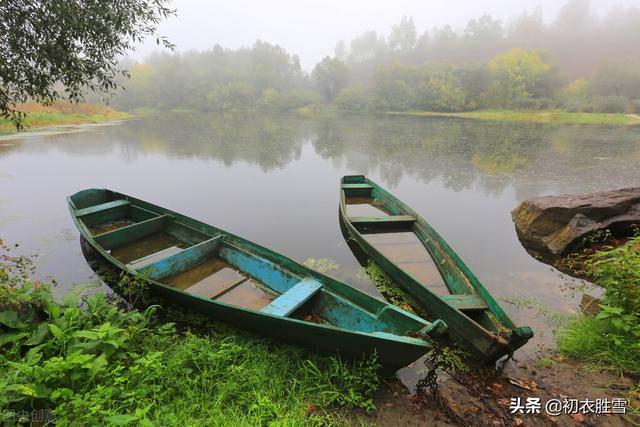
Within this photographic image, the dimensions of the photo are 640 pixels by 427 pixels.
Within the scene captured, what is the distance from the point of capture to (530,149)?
16.9 m

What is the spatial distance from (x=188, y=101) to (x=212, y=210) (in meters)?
69.1

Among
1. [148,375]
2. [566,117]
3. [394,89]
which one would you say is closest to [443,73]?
[394,89]

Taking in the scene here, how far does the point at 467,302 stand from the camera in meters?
3.79

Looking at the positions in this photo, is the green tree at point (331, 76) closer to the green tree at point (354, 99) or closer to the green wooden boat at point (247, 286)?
the green tree at point (354, 99)

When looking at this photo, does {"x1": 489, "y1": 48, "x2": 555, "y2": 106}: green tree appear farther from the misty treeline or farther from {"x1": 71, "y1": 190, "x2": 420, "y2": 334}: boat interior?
{"x1": 71, "y1": 190, "x2": 420, "y2": 334}: boat interior

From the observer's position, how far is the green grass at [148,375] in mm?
2383

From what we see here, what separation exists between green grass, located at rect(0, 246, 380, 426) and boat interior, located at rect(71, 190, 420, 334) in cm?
48

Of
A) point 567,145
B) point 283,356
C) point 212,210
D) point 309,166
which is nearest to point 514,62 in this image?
point 567,145

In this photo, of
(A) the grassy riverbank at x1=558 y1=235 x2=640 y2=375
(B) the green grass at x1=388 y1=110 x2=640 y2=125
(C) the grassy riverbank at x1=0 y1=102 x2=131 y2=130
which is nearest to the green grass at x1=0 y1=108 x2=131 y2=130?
Answer: (C) the grassy riverbank at x1=0 y1=102 x2=131 y2=130

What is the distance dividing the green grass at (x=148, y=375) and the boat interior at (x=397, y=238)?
157 cm

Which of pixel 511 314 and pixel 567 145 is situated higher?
pixel 567 145

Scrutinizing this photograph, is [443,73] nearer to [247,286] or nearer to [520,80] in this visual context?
[520,80]

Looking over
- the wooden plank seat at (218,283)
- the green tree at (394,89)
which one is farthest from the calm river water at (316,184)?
the green tree at (394,89)

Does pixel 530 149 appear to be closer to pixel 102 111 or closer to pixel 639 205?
pixel 639 205
